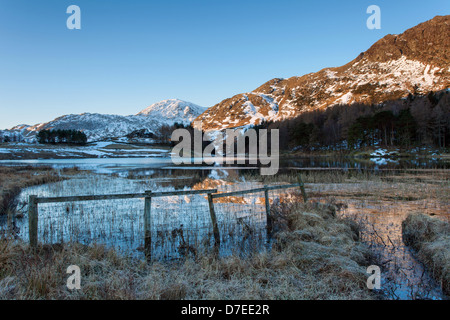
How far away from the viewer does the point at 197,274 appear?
683 cm

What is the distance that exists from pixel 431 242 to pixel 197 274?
327 inches

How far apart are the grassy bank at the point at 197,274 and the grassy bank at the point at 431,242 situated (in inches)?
69.6

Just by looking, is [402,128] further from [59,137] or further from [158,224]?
[59,137]

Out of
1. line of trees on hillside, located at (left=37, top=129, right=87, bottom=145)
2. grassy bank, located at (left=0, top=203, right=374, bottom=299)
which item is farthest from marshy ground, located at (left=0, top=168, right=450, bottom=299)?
line of trees on hillside, located at (left=37, top=129, right=87, bottom=145)

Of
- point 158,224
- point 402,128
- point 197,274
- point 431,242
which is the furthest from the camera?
point 402,128

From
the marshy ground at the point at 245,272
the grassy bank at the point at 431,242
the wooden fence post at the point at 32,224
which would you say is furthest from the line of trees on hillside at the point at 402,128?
the wooden fence post at the point at 32,224

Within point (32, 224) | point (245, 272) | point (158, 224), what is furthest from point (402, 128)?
point (32, 224)

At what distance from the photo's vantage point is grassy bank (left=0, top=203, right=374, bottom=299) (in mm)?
→ 5738

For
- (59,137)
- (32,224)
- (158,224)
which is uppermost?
(59,137)

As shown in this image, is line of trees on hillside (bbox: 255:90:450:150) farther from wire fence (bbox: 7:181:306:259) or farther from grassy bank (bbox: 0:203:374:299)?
grassy bank (bbox: 0:203:374:299)

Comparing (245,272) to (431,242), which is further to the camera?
(431,242)

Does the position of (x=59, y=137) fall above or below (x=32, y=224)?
above

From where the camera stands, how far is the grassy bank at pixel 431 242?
717cm
